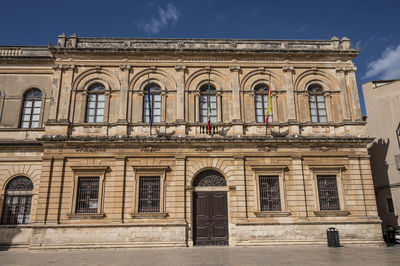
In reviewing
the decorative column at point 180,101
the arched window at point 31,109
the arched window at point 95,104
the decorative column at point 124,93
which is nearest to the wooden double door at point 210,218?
the decorative column at point 180,101

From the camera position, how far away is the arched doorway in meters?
14.9

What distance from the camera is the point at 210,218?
598 inches

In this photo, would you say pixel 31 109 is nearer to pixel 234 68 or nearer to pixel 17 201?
pixel 17 201

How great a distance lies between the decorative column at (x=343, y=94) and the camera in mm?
16680

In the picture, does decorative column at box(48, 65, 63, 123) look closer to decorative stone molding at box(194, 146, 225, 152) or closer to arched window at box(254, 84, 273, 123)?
decorative stone molding at box(194, 146, 225, 152)

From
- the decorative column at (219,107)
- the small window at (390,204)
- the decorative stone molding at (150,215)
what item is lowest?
the decorative stone molding at (150,215)

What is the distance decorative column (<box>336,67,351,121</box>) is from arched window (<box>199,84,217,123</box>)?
22.9 feet

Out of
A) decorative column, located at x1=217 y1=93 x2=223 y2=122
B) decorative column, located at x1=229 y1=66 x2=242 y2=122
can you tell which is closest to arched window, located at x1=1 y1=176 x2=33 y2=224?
decorative column, located at x1=217 y1=93 x2=223 y2=122

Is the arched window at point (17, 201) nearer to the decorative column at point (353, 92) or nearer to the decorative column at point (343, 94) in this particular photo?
the decorative column at point (343, 94)

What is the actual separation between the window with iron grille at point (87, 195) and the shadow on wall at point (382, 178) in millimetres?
16486

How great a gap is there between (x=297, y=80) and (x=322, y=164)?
4866 millimetres

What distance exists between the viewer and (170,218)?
14.8 metres

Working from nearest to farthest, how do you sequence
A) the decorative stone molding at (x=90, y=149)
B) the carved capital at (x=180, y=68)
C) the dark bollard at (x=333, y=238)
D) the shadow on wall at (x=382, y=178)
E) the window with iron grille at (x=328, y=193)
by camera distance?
the dark bollard at (x=333, y=238) → the window with iron grille at (x=328, y=193) → the decorative stone molding at (x=90, y=149) → the carved capital at (x=180, y=68) → the shadow on wall at (x=382, y=178)

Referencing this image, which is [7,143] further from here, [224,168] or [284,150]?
[284,150]
